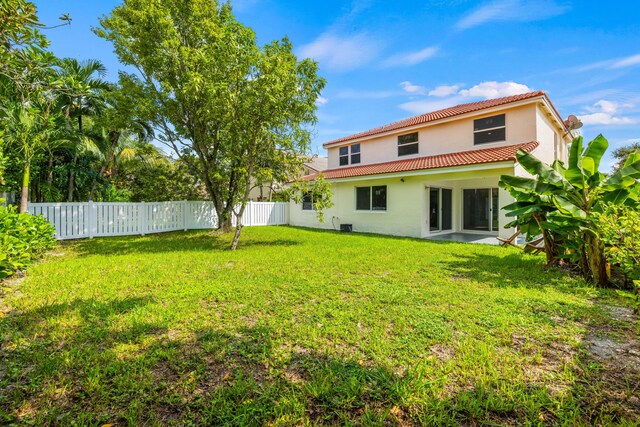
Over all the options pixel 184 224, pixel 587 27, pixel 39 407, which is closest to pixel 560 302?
pixel 39 407

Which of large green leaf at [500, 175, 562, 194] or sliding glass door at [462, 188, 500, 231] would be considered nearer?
large green leaf at [500, 175, 562, 194]

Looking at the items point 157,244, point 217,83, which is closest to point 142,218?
point 157,244

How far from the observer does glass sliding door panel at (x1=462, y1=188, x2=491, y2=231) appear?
1468 centimetres

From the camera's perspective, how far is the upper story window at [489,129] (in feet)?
43.4

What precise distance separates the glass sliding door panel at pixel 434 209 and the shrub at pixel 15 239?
1403 centimetres

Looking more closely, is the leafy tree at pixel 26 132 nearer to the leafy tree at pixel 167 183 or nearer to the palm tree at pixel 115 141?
the palm tree at pixel 115 141

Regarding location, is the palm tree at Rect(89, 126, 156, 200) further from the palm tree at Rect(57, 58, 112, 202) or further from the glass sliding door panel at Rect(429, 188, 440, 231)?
the glass sliding door panel at Rect(429, 188, 440, 231)

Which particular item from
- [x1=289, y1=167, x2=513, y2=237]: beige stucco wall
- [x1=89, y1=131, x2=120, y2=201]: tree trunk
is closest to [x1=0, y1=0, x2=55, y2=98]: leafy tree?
[x1=289, y1=167, x2=513, y2=237]: beige stucco wall

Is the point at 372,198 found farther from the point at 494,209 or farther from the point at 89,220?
the point at 89,220

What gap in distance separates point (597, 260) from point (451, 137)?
33.6 ft

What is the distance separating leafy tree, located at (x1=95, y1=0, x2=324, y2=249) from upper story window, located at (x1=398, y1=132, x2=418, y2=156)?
25.3 feet

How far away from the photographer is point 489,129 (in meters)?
13.6

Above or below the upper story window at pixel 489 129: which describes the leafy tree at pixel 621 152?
above

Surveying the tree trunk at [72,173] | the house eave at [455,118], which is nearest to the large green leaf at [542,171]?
the house eave at [455,118]
